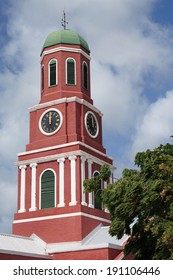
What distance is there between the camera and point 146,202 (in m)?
19.5

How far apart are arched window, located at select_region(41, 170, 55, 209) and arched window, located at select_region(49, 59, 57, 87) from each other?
7755 mm

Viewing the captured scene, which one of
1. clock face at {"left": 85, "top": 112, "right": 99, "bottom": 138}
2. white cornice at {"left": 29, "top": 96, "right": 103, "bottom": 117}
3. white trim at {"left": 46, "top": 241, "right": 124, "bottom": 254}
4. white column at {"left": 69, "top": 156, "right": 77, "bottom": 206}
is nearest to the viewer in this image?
white trim at {"left": 46, "top": 241, "right": 124, "bottom": 254}

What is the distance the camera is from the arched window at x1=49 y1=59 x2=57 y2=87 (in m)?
40.5

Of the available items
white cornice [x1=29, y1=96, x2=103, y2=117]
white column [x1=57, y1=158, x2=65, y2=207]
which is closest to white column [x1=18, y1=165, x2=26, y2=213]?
white column [x1=57, y1=158, x2=65, y2=207]

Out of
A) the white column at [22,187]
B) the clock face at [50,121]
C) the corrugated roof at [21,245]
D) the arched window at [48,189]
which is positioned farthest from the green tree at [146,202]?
the clock face at [50,121]

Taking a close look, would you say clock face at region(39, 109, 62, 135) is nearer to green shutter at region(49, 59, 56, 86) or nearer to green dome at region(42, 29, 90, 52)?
green shutter at region(49, 59, 56, 86)

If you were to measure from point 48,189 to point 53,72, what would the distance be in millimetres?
9968

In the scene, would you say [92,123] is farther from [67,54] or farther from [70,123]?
[67,54]

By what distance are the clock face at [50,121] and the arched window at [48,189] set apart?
3493 mm

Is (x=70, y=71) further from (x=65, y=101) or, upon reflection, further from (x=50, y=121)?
(x=50, y=121)

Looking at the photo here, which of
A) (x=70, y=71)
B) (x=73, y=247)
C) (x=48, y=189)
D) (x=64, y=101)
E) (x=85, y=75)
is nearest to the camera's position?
(x=73, y=247)

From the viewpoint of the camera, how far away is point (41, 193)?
37281 mm

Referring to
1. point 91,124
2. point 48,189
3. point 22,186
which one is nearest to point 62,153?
point 48,189
